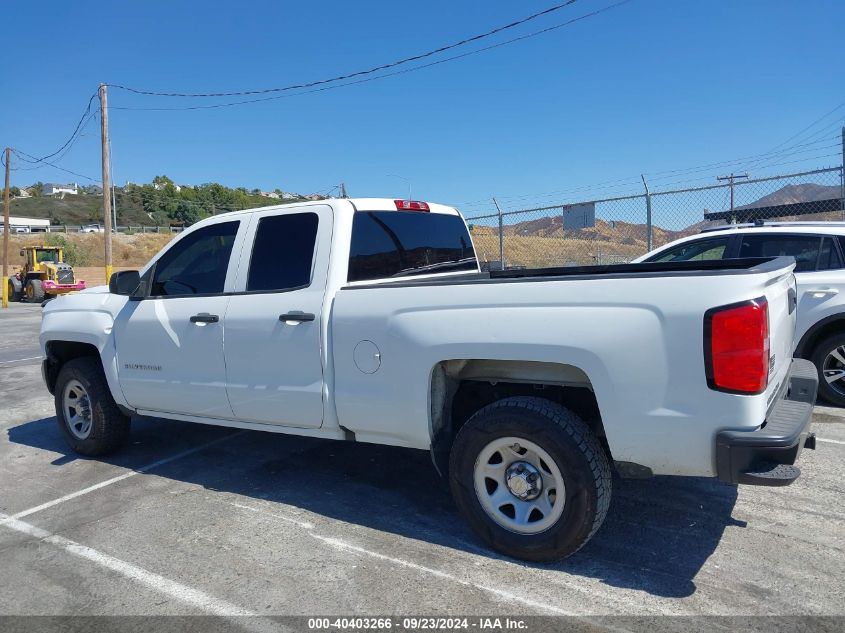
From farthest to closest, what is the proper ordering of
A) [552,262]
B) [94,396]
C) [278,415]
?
1. [552,262]
2. [94,396]
3. [278,415]

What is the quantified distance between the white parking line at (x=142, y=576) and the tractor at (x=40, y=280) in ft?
91.5

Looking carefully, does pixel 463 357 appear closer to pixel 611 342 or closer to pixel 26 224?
pixel 611 342

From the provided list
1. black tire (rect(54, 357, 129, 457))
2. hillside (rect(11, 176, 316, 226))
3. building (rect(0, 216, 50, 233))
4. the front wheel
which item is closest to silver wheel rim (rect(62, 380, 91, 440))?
black tire (rect(54, 357, 129, 457))

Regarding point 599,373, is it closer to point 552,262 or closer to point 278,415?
point 278,415

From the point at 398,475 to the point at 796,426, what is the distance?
2755mm

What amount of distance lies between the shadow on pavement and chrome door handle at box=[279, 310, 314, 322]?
4.18 feet

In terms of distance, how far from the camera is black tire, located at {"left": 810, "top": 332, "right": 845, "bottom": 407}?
19.7 ft

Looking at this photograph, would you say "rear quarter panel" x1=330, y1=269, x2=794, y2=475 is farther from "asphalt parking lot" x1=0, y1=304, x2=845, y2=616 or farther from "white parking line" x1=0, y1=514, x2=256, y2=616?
"white parking line" x1=0, y1=514, x2=256, y2=616

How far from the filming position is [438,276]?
15.4 ft

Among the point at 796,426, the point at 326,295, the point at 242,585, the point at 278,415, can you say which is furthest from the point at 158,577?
the point at 796,426

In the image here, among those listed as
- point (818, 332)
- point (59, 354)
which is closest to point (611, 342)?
point (818, 332)

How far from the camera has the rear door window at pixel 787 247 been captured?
6.23 meters

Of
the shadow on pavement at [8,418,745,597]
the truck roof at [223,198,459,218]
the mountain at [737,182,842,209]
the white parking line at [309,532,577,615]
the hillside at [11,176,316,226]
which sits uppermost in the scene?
the hillside at [11,176,316,226]

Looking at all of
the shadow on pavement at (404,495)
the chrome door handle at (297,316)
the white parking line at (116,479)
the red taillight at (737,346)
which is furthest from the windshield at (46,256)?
the red taillight at (737,346)
